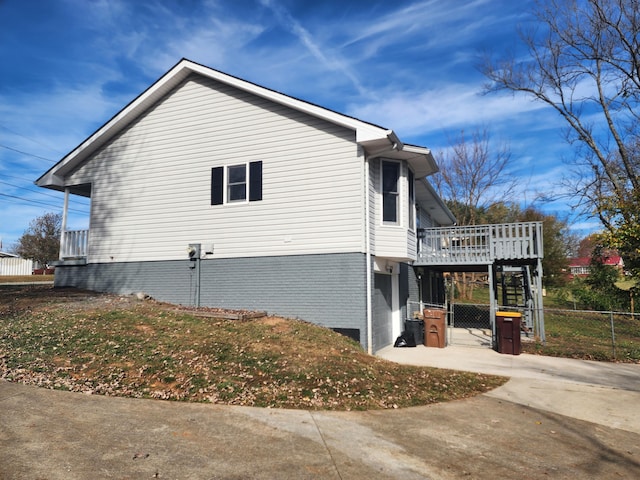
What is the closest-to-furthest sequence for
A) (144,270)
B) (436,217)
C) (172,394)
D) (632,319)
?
(172,394), (144,270), (632,319), (436,217)

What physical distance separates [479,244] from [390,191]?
434cm

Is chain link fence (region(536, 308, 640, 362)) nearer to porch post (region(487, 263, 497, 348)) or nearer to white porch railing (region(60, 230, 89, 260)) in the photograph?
porch post (region(487, 263, 497, 348))

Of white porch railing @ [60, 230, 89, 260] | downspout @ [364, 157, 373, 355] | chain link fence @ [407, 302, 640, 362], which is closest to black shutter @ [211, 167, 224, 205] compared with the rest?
downspout @ [364, 157, 373, 355]

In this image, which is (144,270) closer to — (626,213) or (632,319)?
(626,213)

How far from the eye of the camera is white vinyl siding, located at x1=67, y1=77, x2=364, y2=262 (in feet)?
36.9

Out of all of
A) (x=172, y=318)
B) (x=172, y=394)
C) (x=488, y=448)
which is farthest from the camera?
(x=172, y=318)

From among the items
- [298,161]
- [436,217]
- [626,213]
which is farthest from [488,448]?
[436,217]

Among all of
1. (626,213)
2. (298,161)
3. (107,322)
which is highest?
(298,161)

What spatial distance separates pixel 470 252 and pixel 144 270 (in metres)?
10.6

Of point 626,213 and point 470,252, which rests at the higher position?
point 626,213

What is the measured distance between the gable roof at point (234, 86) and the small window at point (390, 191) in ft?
1.21

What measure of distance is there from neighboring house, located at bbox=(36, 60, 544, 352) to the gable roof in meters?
0.04

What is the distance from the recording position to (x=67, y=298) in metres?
12.2

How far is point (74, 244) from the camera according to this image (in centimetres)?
1495
